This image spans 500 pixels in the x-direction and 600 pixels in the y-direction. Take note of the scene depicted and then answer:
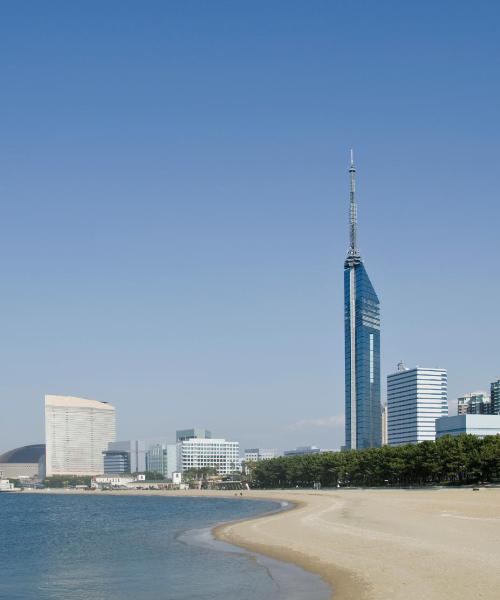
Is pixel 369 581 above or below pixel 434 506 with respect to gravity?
above

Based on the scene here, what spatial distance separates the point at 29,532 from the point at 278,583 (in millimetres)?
61808

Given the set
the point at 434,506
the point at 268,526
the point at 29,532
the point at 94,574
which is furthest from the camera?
the point at 29,532

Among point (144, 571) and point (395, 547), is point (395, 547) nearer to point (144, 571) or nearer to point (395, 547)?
point (395, 547)

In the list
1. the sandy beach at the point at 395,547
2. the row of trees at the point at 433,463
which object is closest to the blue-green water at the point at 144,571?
the sandy beach at the point at 395,547

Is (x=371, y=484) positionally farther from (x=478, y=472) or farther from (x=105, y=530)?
(x=105, y=530)

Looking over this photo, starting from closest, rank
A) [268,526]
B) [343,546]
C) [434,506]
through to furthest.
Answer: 1. [343,546]
2. [268,526]
3. [434,506]

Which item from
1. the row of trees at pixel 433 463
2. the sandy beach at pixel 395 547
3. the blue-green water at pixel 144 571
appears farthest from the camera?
the row of trees at pixel 433 463

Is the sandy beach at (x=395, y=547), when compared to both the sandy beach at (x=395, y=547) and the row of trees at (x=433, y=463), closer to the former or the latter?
the sandy beach at (x=395, y=547)

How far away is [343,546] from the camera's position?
181ft

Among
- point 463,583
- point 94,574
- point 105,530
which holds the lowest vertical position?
point 105,530

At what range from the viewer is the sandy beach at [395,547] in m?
36.1

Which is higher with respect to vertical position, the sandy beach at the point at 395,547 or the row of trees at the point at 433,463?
the sandy beach at the point at 395,547

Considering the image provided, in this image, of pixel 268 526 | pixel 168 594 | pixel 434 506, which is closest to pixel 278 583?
pixel 168 594

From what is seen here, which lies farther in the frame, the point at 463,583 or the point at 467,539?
the point at 467,539
